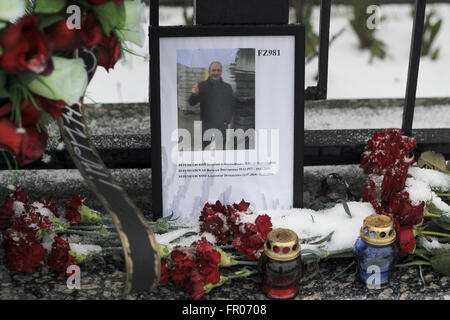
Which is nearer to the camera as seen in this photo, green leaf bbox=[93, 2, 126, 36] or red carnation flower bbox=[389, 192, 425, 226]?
green leaf bbox=[93, 2, 126, 36]

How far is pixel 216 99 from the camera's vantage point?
109cm

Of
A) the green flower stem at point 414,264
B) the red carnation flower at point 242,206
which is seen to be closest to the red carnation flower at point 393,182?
the green flower stem at point 414,264

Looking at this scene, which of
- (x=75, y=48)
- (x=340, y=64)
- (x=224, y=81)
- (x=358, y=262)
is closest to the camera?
(x=75, y=48)

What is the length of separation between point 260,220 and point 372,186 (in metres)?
0.22

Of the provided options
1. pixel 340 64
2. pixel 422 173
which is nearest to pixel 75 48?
pixel 422 173

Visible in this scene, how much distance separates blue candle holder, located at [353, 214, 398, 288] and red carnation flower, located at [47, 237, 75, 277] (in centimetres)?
41

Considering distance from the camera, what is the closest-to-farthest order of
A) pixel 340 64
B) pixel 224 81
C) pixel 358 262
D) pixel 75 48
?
pixel 75 48, pixel 358 262, pixel 224 81, pixel 340 64

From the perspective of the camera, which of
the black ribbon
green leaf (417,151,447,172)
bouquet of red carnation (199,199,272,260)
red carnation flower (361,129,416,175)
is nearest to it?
the black ribbon

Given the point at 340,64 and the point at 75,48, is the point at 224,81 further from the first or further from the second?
the point at 340,64

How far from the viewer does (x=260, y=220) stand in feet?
3.28

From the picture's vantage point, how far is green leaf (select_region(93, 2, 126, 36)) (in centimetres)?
84

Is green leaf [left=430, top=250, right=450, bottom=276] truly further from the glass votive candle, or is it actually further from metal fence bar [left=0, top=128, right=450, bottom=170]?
metal fence bar [left=0, top=128, right=450, bottom=170]

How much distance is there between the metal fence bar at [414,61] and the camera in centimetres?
121

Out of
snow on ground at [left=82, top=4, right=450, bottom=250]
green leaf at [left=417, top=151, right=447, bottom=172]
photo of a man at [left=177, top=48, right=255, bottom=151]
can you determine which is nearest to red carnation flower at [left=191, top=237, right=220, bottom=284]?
snow on ground at [left=82, top=4, right=450, bottom=250]
